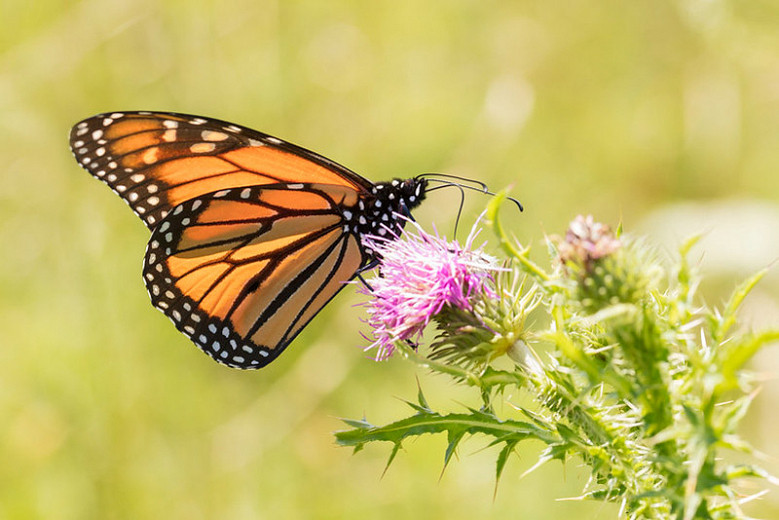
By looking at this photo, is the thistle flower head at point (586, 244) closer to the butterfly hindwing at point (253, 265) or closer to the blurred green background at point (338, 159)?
the butterfly hindwing at point (253, 265)

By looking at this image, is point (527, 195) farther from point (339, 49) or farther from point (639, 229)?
point (339, 49)

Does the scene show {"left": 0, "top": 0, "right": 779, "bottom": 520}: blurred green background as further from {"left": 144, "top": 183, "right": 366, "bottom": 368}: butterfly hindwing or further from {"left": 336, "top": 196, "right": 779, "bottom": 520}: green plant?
{"left": 336, "top": 196, "right": 779, "bottom": 520}: green plant

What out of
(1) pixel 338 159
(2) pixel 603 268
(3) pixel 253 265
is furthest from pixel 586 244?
(1) pixel 338 159

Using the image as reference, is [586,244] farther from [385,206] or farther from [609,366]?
[385,206]

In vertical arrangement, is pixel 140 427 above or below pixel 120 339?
below

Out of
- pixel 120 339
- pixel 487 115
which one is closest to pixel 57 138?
pixel 120 339

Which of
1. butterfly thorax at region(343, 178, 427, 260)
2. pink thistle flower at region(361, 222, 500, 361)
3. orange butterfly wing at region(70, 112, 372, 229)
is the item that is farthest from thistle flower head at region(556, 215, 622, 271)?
orange butterfly wing at region(70, 112, 372, 229)

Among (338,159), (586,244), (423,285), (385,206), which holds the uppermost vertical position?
(338,159)

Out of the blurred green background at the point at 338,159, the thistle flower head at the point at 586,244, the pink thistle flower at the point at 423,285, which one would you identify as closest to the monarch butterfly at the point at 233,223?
the pink thistle flower at the point at 423,285
